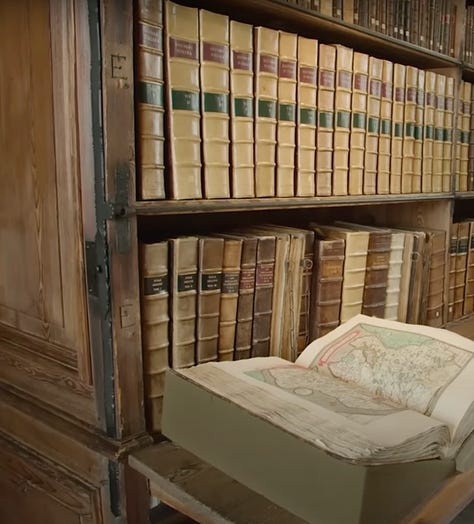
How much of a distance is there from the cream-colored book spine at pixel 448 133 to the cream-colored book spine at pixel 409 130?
171mm

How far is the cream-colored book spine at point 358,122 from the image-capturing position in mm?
1360

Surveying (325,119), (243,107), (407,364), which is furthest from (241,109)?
(407,364)

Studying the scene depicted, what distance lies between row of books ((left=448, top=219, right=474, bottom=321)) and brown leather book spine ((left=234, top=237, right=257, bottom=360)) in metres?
0.86

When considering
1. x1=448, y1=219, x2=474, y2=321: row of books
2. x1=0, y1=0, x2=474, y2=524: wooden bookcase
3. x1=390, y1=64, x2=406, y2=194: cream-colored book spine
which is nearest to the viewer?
x1=0, y1=0, x2=474, y2=524: wooden bookcase

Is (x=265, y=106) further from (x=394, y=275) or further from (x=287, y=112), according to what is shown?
(x=394, y=275)

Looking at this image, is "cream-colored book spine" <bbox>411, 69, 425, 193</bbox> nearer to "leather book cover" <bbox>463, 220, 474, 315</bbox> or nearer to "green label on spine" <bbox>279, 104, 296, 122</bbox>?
"leather book cover" <bbox>463, 220, 474, 315</bbox>

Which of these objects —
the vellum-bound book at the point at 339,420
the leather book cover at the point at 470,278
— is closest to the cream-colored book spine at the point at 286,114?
the vellum-bound book at the point at 339,420

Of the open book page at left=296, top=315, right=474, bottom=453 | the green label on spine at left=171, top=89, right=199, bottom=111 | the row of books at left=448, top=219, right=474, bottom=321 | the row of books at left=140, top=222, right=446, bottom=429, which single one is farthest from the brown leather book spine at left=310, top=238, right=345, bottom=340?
the row of books at left=448, top=219, right=474, bottom=321

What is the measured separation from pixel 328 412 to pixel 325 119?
2.33ft

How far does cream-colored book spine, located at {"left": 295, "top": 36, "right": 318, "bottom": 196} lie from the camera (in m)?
1.23

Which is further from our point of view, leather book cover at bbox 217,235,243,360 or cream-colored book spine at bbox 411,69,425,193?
cream-colored book spine at bbox 411,69,425,193

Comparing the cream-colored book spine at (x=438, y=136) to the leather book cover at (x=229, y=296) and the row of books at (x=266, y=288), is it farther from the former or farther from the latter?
the leather book cover at (x=229, y=296)

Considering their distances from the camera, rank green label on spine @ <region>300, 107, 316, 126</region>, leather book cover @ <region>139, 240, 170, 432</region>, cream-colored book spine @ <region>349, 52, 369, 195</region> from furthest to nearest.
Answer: cream-colored book spine @ <region>349, 52, 369, 195</region> < green label on spine @ <region>300, 107, 316, 126</region> < leather book cover @ <region>139, 240, 170, 432</region>

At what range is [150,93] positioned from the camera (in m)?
0.98
